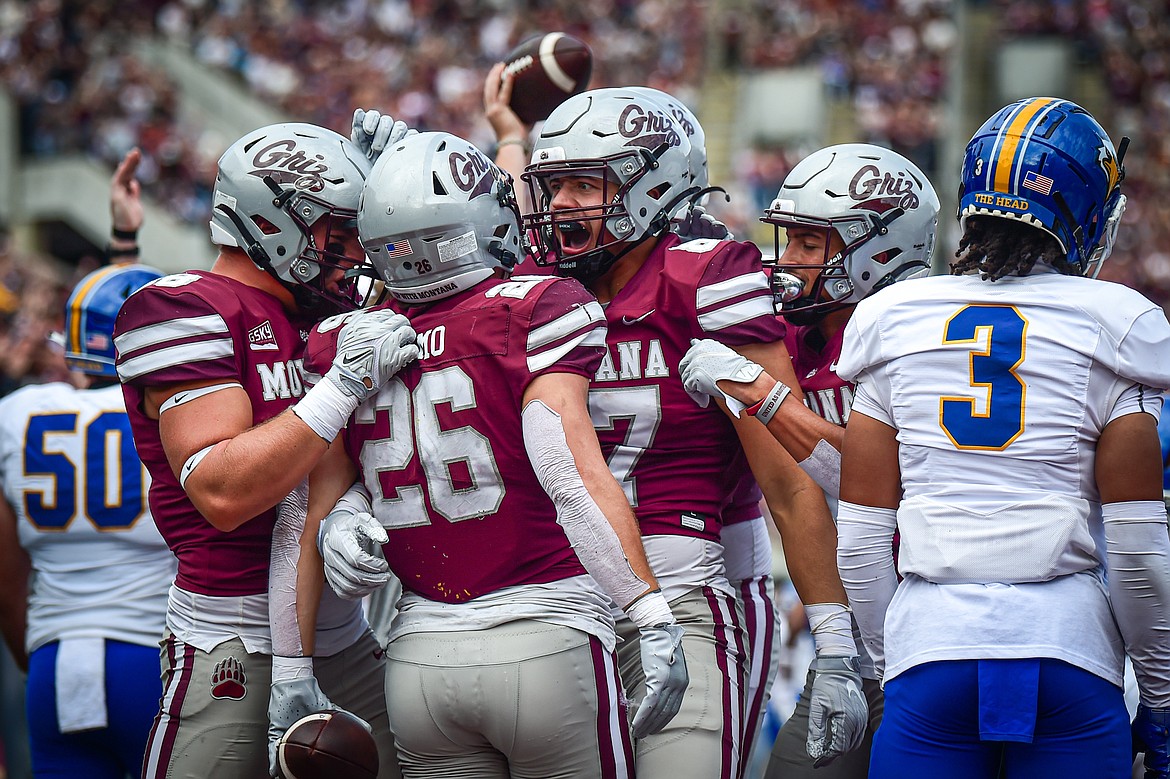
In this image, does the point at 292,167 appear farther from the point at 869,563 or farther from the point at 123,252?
the point at 869,563

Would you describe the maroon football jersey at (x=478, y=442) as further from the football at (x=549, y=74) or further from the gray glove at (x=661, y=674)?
the football at (x=549, y=74)

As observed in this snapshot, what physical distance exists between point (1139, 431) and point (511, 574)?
1433 millimetres

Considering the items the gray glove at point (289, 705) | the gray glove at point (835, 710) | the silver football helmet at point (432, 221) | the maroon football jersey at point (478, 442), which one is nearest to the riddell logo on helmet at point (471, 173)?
the silver football helmet at point (432, 221)

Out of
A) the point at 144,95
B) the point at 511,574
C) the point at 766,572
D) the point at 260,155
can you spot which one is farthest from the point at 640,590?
the point at 144,95

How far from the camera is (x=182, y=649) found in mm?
3715

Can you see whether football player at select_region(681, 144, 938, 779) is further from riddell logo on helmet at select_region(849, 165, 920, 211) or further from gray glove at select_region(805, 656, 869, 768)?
gray glove at select_region(805, 656, 869, 768)

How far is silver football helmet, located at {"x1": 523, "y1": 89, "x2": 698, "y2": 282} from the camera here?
3.84 meters

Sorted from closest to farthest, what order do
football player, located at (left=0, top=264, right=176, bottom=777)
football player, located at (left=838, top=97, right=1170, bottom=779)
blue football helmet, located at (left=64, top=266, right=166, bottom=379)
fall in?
football player, located at (left=838, top=97, right=1170, bottom=779), football player, located at (left=0, top=264, right=176, bottom=777), blue football helmet, located at (left=64, top=266, right=166, bottom=379)

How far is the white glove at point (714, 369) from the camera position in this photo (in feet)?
11.3

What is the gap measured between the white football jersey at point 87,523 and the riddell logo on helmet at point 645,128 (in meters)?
2.06

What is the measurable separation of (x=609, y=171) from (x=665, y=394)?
2.19ft

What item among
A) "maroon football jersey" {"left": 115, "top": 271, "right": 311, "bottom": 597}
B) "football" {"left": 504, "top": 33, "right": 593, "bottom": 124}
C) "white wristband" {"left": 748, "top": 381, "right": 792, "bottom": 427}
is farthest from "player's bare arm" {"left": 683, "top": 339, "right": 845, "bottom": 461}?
"football" {"left": 504, "top": 33, "right": 593, "bottom": 124}

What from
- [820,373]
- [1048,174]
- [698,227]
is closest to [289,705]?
[820,373]

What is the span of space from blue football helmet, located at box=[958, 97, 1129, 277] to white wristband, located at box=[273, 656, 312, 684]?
1973 mm
